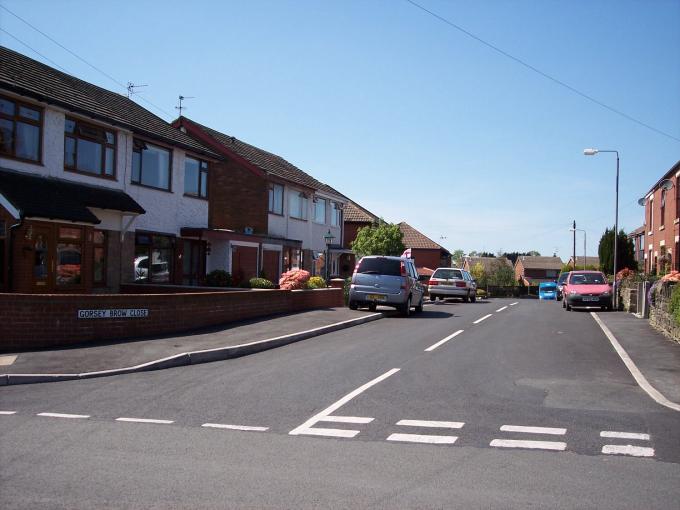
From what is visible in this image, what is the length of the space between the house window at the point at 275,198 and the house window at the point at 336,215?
7.69 meters

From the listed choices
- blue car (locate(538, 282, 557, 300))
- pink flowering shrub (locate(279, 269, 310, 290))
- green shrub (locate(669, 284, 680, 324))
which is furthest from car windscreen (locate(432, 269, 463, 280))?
blue car (locate(538, 282, 557, 300))

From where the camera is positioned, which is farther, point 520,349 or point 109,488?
point 520,349

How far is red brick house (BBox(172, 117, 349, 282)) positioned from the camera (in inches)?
1094

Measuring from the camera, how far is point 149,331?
45.9ft

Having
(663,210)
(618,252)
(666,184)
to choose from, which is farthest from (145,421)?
(618,252)

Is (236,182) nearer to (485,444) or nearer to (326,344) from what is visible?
(326,344)

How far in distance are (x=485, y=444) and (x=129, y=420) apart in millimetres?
3783

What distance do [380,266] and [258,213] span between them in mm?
12167

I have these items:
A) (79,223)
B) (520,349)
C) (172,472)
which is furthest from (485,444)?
(79,223)

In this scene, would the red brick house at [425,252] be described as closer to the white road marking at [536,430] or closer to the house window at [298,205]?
the house window at [298,205]

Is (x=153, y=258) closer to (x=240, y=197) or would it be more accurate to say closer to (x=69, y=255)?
(x=69, y=255)

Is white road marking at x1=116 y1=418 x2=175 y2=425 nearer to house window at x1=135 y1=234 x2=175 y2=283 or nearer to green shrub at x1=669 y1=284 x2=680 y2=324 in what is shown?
green shrub at x1=669 y1=284 x2=680 y2=324

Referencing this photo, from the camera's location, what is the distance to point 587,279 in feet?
89.5

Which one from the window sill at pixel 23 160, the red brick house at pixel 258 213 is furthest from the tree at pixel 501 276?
the window sill at pixel 23 160
